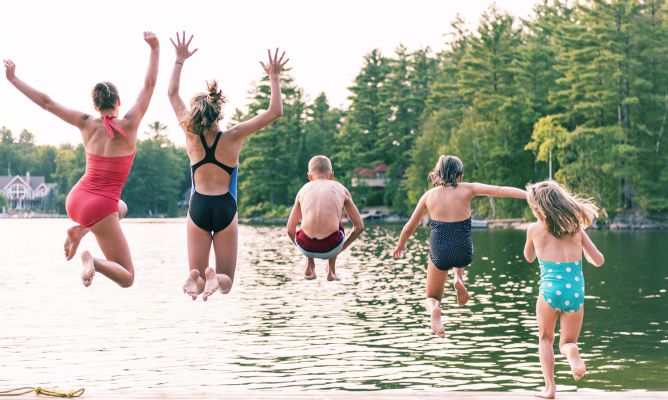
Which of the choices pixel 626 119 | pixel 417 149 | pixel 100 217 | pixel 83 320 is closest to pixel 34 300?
pixel 83 320

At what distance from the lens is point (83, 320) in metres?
33.4

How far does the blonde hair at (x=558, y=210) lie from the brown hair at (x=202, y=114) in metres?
2.82

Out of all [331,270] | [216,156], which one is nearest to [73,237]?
[216,156]

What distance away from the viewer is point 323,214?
9.12m

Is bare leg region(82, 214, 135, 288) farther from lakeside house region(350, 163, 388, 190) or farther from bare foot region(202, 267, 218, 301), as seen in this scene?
lakeside house region(350, 163, 388, 190)

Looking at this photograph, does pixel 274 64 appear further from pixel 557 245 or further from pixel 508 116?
pixel 508 116

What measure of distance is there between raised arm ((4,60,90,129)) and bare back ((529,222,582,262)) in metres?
4.06

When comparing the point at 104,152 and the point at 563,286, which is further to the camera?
the point at 563,286

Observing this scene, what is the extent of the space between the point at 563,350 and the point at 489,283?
1329 inches

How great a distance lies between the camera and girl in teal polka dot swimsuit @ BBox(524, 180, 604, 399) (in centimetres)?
798

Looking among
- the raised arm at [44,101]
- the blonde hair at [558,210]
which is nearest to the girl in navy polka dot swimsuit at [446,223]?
the blonde hair at [558,210]

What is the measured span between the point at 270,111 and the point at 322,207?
62.4 inches

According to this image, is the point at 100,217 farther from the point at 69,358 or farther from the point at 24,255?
the point at 24,255

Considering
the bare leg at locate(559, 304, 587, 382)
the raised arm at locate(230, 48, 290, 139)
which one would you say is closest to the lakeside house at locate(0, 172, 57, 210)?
the raised arm at locate(230, 48, 290, 139)
